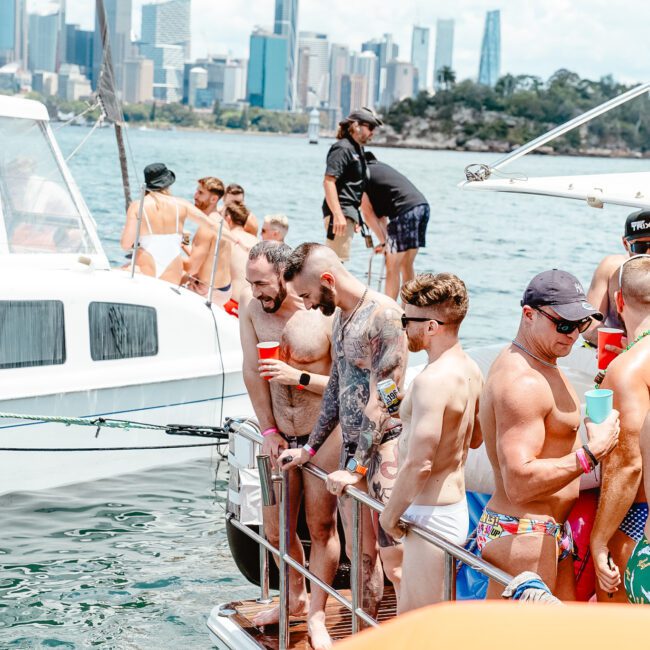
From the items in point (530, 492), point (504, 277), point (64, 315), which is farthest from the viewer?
point (504, 277)

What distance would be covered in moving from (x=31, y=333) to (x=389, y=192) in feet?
11.9

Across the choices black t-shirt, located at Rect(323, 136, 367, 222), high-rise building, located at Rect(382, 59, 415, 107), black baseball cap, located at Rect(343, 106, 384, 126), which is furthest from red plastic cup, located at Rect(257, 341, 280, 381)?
high-rise building, located at Rect(382, 59, 415, 107)

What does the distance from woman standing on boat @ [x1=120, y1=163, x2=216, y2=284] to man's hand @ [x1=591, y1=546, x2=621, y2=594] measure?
699cm

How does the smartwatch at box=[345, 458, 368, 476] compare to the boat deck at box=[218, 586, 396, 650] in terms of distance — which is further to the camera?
the boat deck at box=[218, 586, 396, 650]

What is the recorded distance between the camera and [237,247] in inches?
427

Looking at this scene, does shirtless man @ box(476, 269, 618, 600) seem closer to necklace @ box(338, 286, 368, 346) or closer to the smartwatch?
the smartwatch

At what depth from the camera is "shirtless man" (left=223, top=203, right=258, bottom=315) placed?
10.7m

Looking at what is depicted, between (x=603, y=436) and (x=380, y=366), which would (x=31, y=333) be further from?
(x=603, y=436)

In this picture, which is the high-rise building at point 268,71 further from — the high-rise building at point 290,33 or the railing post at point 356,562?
the railing post at point 356,562

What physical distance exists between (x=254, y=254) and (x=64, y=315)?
399 centimetres

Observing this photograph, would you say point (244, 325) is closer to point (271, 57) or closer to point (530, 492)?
point (530, 492)

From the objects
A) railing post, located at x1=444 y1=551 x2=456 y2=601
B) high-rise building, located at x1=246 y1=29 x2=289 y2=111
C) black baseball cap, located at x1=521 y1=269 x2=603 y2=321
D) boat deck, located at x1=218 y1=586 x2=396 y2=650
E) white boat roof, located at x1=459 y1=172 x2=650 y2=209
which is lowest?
boat deck, located at x1=218 y1=586 x2=396 y2=650

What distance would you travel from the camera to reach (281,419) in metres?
5.51

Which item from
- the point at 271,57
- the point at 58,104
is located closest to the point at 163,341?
the point at 58,104
